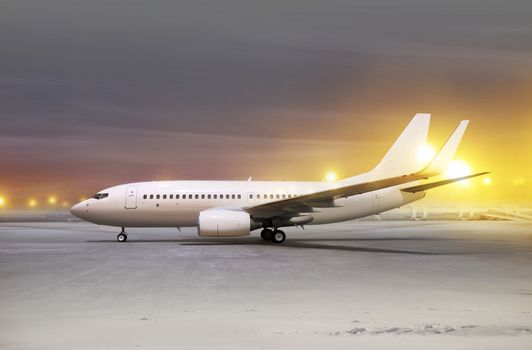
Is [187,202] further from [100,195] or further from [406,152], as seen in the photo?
[406,152]

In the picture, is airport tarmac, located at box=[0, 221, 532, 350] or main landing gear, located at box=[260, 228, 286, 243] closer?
airport tarmac, located at box=[0, 221, 532, 350]

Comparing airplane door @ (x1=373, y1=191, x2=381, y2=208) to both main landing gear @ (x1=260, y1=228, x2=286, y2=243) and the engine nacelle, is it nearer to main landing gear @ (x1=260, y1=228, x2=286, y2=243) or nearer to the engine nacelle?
main landing gear @ (x1=260, y1=228, x2=286, y2=243)

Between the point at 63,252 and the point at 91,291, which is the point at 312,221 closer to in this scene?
the point at 63,252

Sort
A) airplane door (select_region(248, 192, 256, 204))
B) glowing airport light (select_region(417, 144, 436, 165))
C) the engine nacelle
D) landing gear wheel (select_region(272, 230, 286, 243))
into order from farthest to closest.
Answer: glowing airport light (select_region(417, 144, 436, 165)) < airplane door (select_region(248, 192, 256, 204)) < landing gear wheel (select_region(272, 230, 286, 243)) < the engine nacelle

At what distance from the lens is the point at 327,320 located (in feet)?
27.9

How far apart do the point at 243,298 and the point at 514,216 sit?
2187 inches

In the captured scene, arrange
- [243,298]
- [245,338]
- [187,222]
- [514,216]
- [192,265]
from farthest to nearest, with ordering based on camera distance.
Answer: [514,216]
[187,222]
[192,265]
[243,298]
[245,338]

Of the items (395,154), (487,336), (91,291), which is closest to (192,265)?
(91,291)

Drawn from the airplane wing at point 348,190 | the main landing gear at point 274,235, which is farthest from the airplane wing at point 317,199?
the main landing gear at point 274,235

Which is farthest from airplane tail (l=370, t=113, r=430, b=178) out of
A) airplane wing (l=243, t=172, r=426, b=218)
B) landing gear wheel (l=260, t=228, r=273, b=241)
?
landing gear wheel (l=260, t=228, r=273, b=241)

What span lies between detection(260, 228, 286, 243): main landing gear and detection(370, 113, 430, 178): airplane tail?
736 centimetres

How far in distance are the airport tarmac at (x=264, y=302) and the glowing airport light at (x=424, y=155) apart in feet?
40.8

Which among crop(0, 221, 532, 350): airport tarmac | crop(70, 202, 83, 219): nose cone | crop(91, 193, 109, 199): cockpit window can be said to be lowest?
crop(0, 221, 532, 350): airport tarmac

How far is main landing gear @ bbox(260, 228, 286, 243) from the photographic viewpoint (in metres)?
27.0
